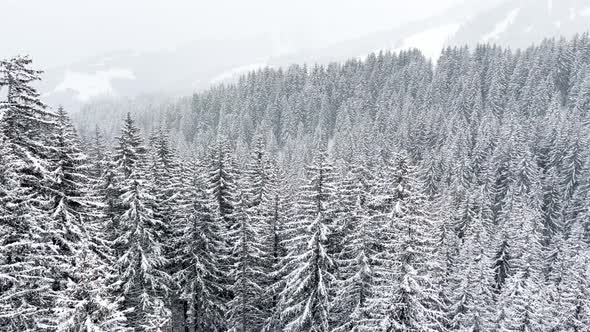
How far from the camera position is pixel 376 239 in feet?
75.9

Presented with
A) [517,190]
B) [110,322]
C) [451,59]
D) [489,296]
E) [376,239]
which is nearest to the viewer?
[110,322]

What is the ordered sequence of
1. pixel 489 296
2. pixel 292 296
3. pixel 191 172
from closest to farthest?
pixel 292 296 → pixel 489 296 → pixel 191 172

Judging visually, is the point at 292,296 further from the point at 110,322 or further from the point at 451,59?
the point at 451,59

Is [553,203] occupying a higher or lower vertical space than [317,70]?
lower

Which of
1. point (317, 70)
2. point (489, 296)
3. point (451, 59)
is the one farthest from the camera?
point (317, 70)

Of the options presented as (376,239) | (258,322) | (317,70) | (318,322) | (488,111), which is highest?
(317,70)

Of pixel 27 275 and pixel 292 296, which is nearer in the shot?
Answer: pixel 27 275

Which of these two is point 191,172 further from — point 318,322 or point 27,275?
point 27,275

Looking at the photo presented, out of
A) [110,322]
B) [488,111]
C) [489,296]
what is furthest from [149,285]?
[488,111]

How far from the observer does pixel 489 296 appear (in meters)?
29.3

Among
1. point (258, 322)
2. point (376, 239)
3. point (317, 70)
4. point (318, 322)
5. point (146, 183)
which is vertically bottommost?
point (258, 322)

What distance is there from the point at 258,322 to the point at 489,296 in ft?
54.4

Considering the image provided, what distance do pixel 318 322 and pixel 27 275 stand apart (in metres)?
17.0

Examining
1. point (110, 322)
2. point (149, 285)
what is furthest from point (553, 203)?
point (110, 322)
